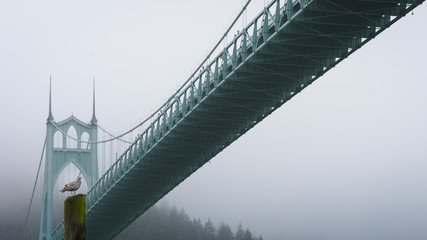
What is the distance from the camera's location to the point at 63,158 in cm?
5791

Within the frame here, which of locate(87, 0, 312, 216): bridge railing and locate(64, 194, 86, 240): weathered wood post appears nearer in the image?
locate(64, 194, 86, 240): weathered wood post

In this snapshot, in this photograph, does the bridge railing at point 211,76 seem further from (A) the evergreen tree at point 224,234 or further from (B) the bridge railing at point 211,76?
(A) the evergreen tree at point 224,234

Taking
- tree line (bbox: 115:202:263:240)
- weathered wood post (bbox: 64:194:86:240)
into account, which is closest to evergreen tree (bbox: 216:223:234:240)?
tree line (bbox: 115:202:263:240)

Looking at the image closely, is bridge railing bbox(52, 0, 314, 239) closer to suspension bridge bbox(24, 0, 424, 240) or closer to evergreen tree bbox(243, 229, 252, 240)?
suspension bridge bbox(24, 0, 424, 240)

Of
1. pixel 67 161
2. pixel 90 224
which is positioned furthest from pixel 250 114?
pixel 67 161

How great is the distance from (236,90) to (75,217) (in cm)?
1907

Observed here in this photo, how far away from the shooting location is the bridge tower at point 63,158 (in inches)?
2190

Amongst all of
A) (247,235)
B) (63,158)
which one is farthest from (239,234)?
(63,158)

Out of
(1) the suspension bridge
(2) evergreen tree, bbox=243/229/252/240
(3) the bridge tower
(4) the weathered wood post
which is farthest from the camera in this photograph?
(2) evergreen tree, bbox=243/229/252/240

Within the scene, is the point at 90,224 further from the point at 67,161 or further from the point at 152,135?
the point at 152,135

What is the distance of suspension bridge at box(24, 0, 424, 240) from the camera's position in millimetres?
25188

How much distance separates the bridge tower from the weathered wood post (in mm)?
43339

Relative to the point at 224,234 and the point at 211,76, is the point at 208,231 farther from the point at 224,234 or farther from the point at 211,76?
the point at 211,76

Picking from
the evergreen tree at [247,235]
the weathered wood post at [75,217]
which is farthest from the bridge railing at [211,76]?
the evergreen tree at [247,235]
